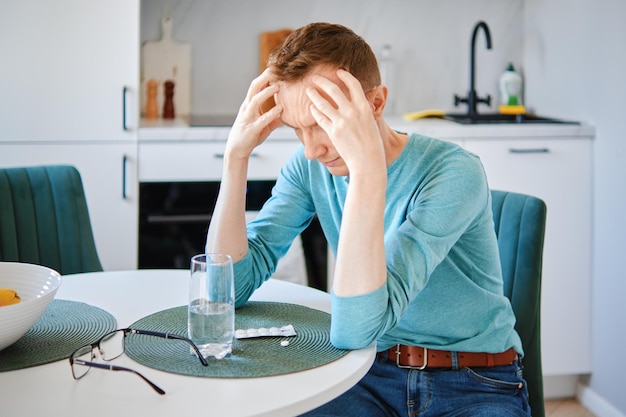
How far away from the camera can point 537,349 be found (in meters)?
1.85

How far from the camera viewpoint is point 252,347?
4.52ft

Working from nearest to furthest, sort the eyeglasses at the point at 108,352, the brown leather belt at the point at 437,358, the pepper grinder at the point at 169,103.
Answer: the eyeglasses at the point at 108,352, the brown leather belt at the point at 437,358, the pepper grinder at the point at 169,103

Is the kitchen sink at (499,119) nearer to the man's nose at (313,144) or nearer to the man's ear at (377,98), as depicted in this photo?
the man's ear at (377,98)

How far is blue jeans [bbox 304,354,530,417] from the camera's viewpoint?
154 centimetres

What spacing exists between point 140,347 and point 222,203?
0.38 metres

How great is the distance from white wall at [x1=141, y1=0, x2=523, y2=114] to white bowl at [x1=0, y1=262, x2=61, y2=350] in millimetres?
2040

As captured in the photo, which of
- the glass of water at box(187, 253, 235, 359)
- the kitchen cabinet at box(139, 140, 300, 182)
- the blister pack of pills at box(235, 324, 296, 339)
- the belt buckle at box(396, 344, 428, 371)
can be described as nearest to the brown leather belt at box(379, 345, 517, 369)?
Answer: the belt buckle at box(396, 344, 428, 371)

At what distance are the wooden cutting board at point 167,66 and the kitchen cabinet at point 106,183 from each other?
53cm

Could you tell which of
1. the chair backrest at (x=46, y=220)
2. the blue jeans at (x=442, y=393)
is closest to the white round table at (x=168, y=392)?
the blue jeans at (x=442, y=393)

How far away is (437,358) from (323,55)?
59cm

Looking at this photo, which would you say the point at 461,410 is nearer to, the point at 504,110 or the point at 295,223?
the point at 295,223

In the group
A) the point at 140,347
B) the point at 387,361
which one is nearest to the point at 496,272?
the point at 387,361

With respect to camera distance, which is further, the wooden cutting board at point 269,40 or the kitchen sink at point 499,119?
the wooden cutting board at point 269,40

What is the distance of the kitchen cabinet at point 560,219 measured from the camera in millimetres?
3047
